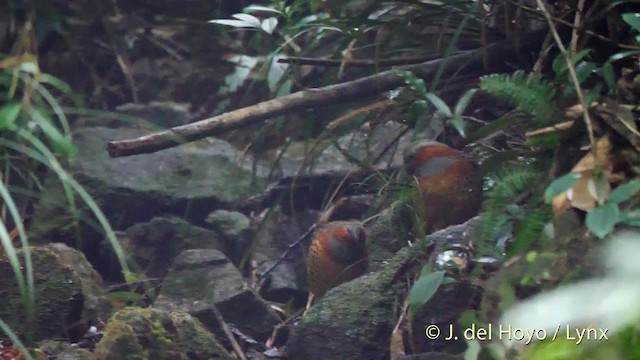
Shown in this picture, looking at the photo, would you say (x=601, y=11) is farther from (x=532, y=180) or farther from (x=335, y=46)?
(x=335, y=46)

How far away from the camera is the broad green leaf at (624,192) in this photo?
1.30 metres

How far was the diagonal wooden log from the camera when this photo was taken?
7.28ft

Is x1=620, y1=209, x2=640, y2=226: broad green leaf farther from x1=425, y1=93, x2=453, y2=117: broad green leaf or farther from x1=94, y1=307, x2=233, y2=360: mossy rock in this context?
x1=94, y1=307, x2=233, y2=360: mossy rock

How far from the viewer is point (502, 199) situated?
5.51ft

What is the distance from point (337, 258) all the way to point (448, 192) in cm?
39

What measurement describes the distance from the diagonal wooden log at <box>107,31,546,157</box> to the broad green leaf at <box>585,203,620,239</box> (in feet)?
3.16

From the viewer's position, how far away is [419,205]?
7.36 ft

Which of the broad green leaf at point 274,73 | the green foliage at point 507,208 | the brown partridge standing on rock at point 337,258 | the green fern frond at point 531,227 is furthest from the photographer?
the broad green leaf at point 274,73

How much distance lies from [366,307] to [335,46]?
1.30 metres

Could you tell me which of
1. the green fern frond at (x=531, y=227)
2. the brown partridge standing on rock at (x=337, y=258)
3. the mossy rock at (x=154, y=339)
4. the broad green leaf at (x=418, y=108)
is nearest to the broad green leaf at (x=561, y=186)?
the green fern frond at (x=531, y=227)

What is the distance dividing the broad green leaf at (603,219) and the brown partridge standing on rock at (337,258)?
115 centimetres

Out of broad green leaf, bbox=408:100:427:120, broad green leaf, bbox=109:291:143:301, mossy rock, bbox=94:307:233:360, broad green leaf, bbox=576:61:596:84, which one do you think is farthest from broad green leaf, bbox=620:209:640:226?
broad green leaf, bbox=109:291:143:301

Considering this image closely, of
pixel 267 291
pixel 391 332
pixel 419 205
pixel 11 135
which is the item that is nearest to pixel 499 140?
pixel 419 205

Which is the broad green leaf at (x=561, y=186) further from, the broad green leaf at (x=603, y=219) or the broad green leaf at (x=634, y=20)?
the broad green leaf at (x=634, y=20)
